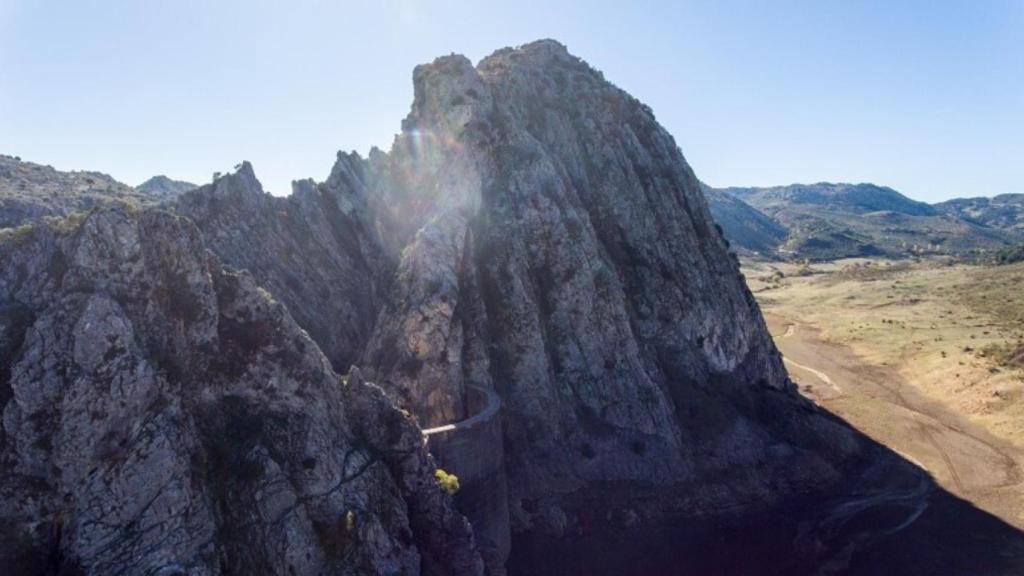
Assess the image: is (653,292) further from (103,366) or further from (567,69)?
(103,366)

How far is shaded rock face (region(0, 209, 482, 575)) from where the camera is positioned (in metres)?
27.2

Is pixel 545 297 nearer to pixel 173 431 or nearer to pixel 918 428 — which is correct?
pixel 173 431

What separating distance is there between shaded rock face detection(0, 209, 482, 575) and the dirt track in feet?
212

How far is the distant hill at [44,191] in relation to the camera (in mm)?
75438

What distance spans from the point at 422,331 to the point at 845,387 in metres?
86.4

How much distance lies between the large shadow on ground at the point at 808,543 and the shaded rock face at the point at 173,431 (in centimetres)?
2015

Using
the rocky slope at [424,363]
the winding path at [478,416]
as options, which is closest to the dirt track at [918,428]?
the rocky slope at [424,363]

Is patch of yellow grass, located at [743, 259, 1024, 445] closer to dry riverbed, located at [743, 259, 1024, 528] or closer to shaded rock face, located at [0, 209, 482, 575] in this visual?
dry riverbed, located at [743, 259, 1024, 528]

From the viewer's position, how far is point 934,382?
11025cm

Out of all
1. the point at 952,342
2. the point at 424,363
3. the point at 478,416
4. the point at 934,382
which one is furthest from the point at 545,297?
the point at 952,342

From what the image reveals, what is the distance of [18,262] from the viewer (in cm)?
3123

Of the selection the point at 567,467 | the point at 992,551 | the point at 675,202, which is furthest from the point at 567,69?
the point at 992,551

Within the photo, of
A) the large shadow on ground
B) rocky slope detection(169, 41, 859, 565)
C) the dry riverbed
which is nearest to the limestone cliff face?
rocky slope detection(169, 41, 859, 565)

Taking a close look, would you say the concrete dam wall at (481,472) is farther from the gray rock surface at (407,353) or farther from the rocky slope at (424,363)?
the gray rock surface at (407,353)
